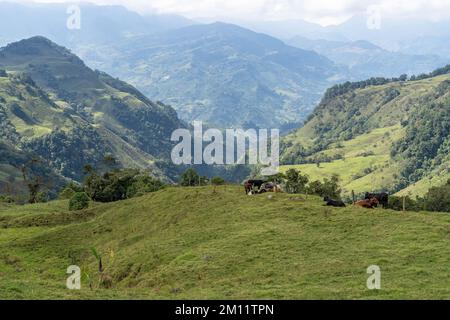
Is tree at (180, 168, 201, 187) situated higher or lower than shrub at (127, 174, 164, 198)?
higher

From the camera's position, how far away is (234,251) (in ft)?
136

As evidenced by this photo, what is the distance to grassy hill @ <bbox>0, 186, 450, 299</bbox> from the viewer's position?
31.5 m

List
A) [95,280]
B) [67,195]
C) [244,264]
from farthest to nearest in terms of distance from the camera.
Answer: [67,195] < [95,280] < [244,264]

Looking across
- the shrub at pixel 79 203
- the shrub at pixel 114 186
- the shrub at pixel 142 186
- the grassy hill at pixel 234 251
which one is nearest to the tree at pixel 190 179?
the shrub at pixel 114 186

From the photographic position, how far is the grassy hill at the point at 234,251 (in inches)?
1240

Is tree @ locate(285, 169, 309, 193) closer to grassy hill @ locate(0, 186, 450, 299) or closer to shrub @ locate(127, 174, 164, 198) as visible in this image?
shrub @ locate(127, 174, 164, 198)

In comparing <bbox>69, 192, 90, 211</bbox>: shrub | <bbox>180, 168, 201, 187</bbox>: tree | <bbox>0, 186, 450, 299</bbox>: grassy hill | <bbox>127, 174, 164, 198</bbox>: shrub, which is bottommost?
<bbox>0, 186, 450, 299</bbox>: grassy hill

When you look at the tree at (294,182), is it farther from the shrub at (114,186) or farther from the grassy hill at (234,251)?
the grassy hill at (234,251)

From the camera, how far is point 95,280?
4569 cm

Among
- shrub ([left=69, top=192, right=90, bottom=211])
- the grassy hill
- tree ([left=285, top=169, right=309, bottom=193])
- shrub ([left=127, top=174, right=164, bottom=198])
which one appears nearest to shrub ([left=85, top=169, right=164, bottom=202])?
shrub ([left=127, top=174, right=164, bottom=198])

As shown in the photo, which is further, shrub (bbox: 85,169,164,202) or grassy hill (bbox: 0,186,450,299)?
shrub (bbox: 85,169,164,202)
